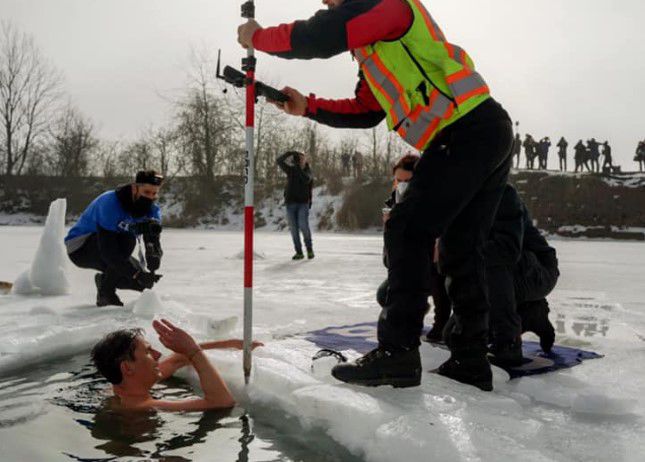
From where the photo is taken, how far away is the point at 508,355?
8.82 ft

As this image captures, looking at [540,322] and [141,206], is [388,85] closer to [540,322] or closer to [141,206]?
[540,322]

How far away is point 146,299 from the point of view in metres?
3.88

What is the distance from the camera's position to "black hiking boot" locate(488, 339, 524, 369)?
8.78 ft

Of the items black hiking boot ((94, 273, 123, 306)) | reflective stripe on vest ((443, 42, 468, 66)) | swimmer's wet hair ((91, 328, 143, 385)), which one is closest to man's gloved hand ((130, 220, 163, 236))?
black hiking boot ((94, 273, 123, 306))

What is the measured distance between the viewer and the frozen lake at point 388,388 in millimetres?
Result: 1691

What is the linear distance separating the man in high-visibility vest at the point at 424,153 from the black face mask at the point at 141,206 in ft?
7.64

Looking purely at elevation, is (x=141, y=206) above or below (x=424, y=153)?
below

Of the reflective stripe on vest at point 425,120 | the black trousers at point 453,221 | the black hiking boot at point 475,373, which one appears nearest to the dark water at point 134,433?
the black trousers at point 453,221

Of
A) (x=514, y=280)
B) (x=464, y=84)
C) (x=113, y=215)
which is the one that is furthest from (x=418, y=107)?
(x=113, y=215)

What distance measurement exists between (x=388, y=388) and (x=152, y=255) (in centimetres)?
283

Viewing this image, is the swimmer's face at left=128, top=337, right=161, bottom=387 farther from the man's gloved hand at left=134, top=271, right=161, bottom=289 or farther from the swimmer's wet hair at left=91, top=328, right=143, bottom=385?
the man's gloved hand at left=134, top=271, right=161, bottom=289

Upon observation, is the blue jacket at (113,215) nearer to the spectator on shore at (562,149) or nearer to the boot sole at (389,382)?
the boot sole at (389,382)

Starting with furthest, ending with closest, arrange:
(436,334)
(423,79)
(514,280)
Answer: (436,334) < (514,280) < (423,79)

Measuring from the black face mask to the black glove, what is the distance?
234mm
